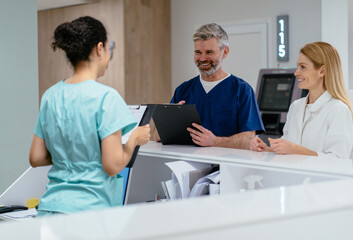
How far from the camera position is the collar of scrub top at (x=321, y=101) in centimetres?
213

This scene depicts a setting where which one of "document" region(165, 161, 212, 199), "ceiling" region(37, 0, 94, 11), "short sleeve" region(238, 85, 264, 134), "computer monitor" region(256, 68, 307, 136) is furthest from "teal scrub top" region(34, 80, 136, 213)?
"ceiling" region(37, 0, 94, 11)

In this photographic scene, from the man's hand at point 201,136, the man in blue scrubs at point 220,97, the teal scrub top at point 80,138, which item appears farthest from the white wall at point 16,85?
the teal scrub top at point 80,138

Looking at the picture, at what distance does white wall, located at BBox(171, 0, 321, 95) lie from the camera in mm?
5266

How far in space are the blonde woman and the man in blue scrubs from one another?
0.76 ft

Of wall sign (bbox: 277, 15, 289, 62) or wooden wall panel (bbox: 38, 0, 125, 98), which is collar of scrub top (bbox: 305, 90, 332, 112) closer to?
wall sign (bbox: 277, 15, 289, 62)

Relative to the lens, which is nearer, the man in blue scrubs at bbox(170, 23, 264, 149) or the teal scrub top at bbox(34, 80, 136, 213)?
the teal scrub top at bbox(34, 80, 136, 213)

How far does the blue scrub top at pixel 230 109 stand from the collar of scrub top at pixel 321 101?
0.39 metres

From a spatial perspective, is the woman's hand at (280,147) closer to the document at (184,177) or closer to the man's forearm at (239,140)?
the document at (184,177)

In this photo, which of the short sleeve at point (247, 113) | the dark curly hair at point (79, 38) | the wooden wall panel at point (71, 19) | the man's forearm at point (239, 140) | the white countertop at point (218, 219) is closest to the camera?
the white countertop at point (218, 219)

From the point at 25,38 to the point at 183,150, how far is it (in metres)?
2.24

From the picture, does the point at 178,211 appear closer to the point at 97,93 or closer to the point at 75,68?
the point at 97,93

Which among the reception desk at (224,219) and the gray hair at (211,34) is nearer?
the reception desk at (224,219)

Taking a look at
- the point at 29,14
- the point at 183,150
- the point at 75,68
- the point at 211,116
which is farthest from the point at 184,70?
the point at 75,68

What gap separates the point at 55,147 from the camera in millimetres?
1392
